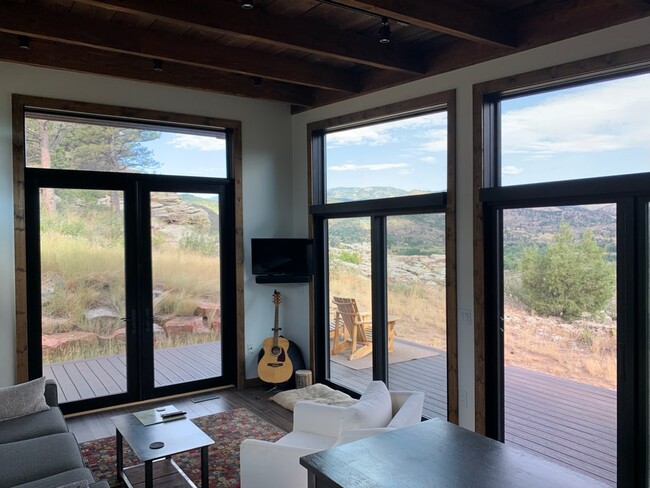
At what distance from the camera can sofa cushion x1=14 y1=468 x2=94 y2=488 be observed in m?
2.66

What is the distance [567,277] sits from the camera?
3.62 meters

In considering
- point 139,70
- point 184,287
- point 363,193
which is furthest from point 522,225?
point 139,70

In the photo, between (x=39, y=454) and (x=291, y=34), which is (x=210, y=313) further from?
(x=291, y=34)

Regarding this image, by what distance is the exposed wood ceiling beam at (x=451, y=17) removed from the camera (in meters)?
3.12

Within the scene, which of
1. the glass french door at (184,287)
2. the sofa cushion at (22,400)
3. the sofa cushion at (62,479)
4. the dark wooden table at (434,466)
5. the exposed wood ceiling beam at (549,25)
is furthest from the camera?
the glass french door at (184,287)

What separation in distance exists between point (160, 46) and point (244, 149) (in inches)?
72.0

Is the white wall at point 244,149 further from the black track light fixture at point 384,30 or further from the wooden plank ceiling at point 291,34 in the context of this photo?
the black track light fixture at point 384,30

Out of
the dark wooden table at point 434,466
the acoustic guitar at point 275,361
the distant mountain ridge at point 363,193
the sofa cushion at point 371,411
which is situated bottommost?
the acoustic guitar at point 275,361

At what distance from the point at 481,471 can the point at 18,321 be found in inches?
173

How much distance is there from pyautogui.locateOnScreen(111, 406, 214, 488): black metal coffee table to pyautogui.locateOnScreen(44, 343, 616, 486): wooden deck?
157 cm

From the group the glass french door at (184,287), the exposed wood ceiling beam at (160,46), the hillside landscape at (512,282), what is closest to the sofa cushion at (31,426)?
the glass french door at (184,287)

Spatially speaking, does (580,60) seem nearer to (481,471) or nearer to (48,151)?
(481,471)

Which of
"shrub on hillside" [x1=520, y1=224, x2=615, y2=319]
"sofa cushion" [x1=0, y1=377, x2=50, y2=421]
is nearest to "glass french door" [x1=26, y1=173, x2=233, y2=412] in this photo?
"sofa cushion" [x1=0, y1=377, x2=50, y2=421]

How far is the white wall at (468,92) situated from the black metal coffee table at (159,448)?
2149mm
